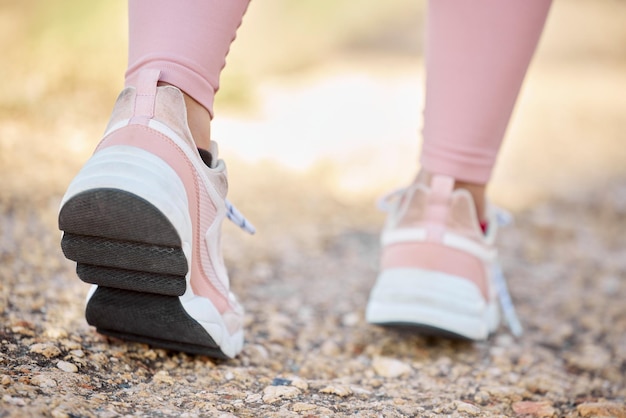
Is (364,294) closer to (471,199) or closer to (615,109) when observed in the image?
(471,199)

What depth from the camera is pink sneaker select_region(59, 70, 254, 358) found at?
76 centimetres

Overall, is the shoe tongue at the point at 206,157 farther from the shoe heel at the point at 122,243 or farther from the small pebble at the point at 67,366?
the small pebble at the point at 67,366

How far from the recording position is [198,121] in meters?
0.89

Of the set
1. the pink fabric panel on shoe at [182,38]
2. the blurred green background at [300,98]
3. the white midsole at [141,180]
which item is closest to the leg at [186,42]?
the pink fabric panel on shoe at [182,38]

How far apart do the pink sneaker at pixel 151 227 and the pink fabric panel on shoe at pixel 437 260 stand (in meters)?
0.37

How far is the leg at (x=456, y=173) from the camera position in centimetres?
105

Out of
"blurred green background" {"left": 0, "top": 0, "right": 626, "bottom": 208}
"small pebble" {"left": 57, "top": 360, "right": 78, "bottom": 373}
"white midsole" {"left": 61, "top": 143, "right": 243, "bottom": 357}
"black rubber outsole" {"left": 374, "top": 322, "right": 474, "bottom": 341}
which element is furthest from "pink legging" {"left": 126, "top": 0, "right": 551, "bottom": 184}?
"blurred green background" {"left": 0, "top": 0, "right": 626, "bottom": 208}

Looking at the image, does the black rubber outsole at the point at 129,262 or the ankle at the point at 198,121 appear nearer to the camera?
the black rubber outsole at the point at 129,262

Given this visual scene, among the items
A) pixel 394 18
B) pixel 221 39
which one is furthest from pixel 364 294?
pixel 394 18

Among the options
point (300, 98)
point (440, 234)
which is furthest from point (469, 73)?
point (300, 98)

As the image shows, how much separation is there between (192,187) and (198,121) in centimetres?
10

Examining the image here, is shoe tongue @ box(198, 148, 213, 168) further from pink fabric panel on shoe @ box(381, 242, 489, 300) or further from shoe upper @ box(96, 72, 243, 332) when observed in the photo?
pink fabric panel on shoe @ box(381, 242, 489, 300)

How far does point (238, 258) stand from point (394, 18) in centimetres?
413

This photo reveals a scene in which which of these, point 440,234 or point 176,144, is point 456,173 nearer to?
point 440,234
